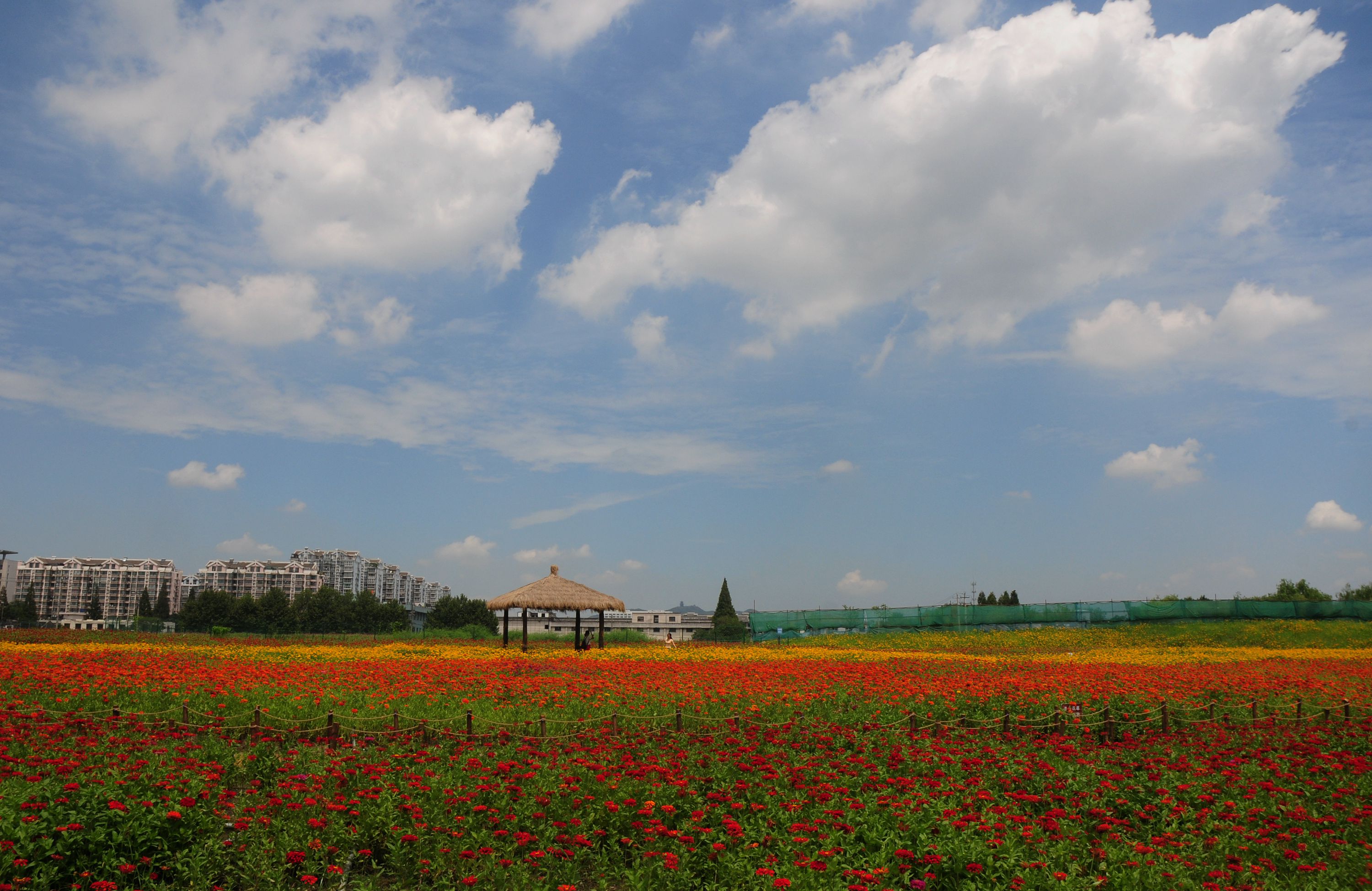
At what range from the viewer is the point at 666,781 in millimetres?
8078

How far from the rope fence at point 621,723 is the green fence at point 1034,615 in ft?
90.5

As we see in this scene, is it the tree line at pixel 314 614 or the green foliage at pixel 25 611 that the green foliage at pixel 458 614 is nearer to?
the tree line at pixel 314 614

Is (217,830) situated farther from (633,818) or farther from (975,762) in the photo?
(975,762)

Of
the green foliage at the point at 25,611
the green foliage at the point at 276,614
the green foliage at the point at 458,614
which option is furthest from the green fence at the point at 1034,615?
the green foliage at the point at 25,611

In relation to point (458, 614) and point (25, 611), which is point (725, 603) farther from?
point (25, 611)

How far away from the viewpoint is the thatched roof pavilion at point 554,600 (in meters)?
27.6

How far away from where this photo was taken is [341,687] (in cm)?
1405

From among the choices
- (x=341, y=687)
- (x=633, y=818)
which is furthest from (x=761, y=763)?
(x=341, y=687)

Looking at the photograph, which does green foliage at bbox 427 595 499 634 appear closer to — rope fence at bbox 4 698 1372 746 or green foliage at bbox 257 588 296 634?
green foliage at bbox 257 588 296 634

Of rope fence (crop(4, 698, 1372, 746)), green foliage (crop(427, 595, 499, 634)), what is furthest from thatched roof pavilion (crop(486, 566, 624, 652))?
green foliage (crop(427, 595, 499, 634))

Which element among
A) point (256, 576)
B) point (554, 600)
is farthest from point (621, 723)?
point (256, 576)

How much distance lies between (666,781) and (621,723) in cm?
423

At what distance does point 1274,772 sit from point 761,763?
21.2 feet

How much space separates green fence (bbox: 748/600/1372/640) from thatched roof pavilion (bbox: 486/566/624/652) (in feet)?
54.6
